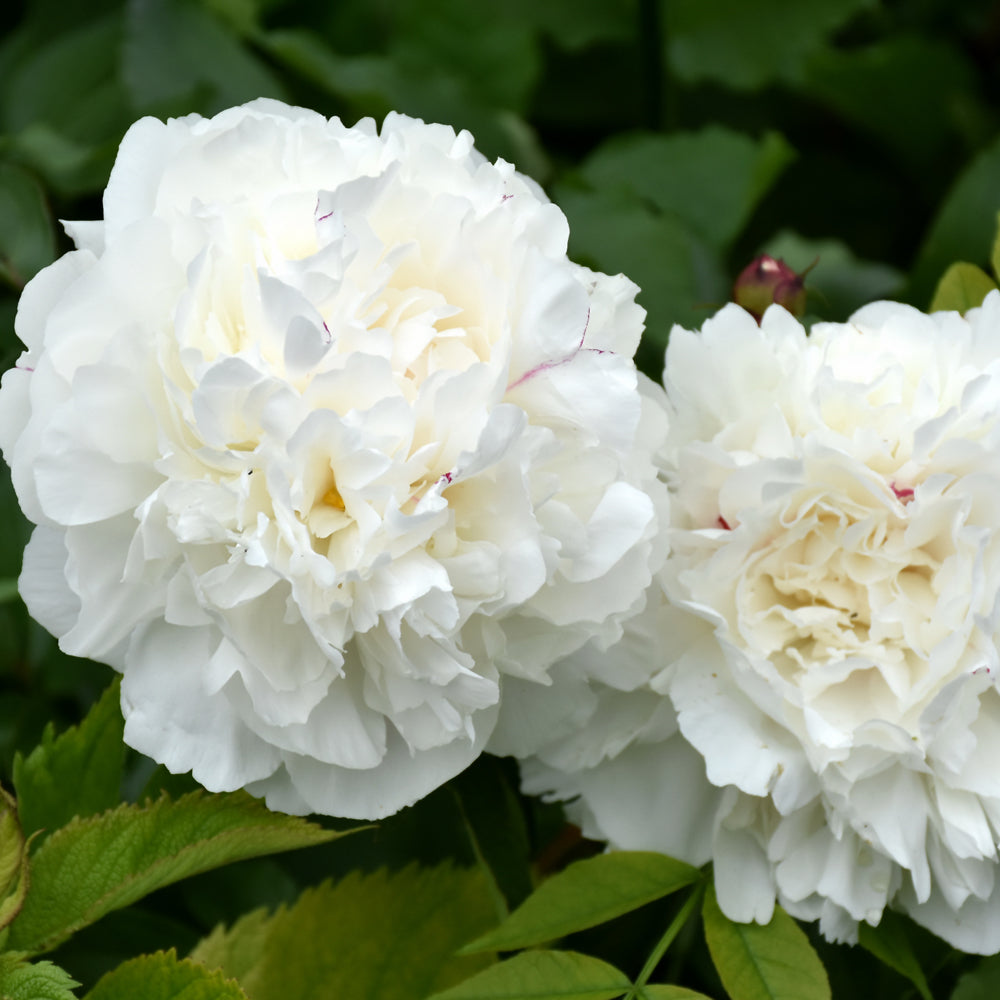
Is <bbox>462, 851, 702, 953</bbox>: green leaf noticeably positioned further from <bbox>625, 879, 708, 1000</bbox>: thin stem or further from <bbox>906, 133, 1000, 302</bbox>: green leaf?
<bbox>906, 133, 1000, 302</bbox>: green leaf

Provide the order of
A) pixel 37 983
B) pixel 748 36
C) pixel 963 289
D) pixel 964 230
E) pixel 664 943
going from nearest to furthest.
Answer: pixel 37 983, pixel 664 943, pixel 963 289, pixel 964 230, pixel 748 36

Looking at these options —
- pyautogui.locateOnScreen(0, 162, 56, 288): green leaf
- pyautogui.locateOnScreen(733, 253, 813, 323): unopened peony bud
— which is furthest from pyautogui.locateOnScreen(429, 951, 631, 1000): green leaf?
pyautogui.locateOnScreen(0, 162, 56, 288): green leaf

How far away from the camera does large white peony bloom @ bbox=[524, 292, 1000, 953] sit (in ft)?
1.56

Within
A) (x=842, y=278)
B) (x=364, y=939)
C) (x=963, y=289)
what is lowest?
(x=364, y=939)

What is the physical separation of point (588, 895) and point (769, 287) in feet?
0.91

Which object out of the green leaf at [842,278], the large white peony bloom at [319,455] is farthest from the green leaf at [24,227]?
the green leaf at [842,278]

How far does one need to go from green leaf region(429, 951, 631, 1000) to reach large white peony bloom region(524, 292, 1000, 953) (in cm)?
6

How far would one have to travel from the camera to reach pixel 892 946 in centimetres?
50

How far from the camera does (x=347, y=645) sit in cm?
45

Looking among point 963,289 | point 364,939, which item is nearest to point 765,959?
point 364,939

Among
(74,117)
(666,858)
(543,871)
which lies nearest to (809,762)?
(666,858)

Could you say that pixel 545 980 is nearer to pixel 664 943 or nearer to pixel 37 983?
pixel 664 943

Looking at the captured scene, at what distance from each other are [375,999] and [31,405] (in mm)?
300

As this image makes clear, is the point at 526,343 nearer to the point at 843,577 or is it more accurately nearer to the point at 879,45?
the point at 843,577
